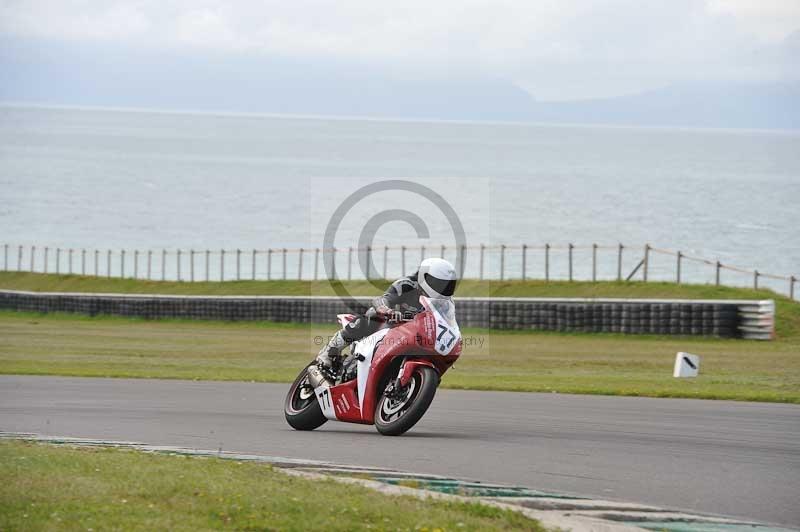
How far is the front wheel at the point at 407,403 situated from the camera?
11523mm

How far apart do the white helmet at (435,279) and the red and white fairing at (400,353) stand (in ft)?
0.32

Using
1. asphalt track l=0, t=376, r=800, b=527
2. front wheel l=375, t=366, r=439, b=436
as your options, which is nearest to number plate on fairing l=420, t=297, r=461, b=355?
front wheel l=375, t=366, r=439, b=436

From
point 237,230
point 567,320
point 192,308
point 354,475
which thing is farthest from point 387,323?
point 237,230

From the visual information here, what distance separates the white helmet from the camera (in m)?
11.9

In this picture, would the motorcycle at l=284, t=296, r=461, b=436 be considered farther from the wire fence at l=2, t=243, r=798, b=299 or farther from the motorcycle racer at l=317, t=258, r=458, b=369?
the wire fence at l=2, t=243, r=798, b=299

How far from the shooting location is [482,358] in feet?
95.0

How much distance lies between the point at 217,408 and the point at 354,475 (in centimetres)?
634

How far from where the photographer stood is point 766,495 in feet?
29.4

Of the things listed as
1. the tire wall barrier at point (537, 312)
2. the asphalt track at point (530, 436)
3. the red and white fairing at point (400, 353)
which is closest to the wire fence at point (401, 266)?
the tire wall barrier at point (537, 312)

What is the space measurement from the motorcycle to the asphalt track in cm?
25

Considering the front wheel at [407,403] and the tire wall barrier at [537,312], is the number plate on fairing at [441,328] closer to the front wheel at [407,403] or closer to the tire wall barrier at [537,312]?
the front wheel at [407,403]

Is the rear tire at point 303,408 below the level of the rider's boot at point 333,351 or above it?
below

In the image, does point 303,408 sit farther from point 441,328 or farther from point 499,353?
point 499,353

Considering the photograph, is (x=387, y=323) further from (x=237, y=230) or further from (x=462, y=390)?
(x=237, y=230)
